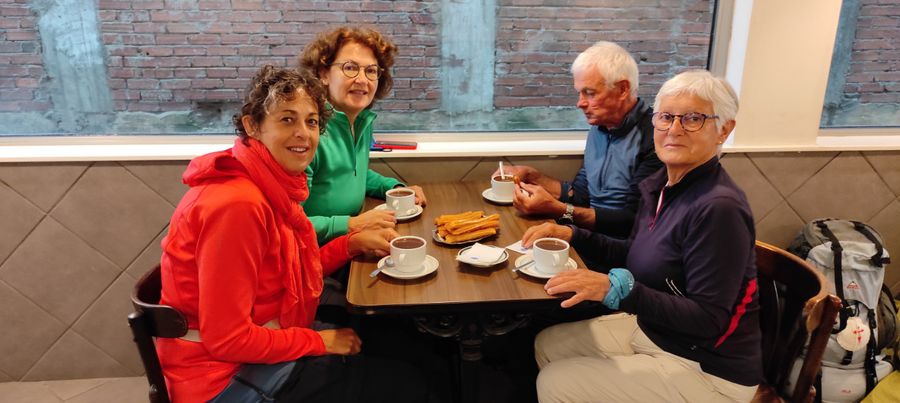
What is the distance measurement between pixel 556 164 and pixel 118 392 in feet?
6.20

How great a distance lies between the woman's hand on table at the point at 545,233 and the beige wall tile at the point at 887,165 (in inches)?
57.2

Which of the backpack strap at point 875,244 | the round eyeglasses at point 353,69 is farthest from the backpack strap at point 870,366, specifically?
the round eyeglasses at point 353,69

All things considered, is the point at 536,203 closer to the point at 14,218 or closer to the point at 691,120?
the point at 691,120

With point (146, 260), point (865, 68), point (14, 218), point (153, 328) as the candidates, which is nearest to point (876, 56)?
point (865, 68)

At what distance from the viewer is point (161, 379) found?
125 centimetres

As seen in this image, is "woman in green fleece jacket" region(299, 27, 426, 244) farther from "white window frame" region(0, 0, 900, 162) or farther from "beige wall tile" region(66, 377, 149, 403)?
"beige wall tile" region(66, 377, 149, 403)

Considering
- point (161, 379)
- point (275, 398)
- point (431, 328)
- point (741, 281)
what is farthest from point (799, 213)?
point (161, 379)

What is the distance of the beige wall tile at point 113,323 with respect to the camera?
219 centimetres

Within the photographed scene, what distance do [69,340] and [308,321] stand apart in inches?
53.7

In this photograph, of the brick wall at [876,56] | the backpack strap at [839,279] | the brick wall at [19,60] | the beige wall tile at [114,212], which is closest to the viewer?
the backpack strap at [839,279]

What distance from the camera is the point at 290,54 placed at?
2.33 metres

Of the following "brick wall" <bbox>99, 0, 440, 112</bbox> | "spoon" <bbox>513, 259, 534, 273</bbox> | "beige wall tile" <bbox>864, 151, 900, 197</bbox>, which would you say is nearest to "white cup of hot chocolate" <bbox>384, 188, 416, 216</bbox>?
"spoon" <bbox>513, 259, 534, 273</bbox>

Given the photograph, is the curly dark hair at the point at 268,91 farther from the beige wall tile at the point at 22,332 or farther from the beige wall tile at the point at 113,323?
the beige wall tile at the point at 22,332

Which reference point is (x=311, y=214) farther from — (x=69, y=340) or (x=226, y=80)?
(x=69, y=340)
